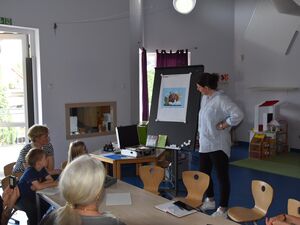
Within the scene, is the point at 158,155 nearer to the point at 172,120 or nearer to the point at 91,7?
the point at 172,120

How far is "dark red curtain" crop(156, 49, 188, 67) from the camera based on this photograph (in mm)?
7152

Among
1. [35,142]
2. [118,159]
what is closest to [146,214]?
[35,142]

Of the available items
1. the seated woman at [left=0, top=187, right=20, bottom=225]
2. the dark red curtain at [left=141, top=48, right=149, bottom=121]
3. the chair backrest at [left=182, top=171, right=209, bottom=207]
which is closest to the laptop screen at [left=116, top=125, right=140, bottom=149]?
the chair backrest at [left=182, top=171, right=209, bottom=207]

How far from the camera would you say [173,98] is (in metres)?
3.70

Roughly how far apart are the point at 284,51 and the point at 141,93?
330 cm

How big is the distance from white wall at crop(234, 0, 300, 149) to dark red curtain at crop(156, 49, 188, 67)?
1733mm

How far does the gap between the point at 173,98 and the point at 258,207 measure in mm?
1403

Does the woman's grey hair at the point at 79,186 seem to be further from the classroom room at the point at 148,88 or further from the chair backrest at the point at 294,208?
the chair backrest at the point at 294,208

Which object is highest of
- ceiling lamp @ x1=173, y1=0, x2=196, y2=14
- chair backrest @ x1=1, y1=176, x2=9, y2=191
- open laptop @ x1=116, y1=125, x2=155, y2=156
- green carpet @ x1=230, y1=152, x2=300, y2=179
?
ceiling lamp @ x1=173, y1=0, x2=196, y2=14

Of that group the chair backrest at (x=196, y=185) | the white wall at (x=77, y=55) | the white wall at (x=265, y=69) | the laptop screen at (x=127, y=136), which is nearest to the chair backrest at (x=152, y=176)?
the chair backrest at (x=196, y=185)

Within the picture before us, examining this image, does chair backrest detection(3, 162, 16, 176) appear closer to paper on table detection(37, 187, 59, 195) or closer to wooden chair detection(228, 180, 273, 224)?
paper on table detection(37, 187, 59, 195)

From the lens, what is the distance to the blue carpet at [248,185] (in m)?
4.26

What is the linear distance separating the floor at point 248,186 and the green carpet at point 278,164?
202 mm

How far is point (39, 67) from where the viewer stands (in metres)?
5.00
